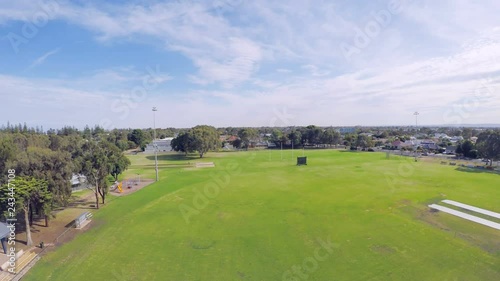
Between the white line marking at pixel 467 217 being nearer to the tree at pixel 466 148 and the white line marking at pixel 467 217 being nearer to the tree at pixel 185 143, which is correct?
the tree at pixel 466 148

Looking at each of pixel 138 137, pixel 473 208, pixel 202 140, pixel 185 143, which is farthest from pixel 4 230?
pixel 138 137

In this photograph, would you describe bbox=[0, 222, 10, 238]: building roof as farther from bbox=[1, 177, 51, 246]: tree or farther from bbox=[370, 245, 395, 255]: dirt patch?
bbox=[370, 245, 395, 255]: dirt patch

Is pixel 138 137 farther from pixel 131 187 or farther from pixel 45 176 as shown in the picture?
pixel 45 176

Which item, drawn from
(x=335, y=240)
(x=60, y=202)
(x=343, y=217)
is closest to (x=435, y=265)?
(x=335, y=240)

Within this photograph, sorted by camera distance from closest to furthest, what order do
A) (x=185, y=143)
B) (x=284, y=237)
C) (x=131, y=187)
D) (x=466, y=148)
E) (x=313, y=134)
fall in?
(x=284, y=237)
(x=131, y=187)
(x=466, y=148)
(x=185, y=143)
(x=313, y=134)

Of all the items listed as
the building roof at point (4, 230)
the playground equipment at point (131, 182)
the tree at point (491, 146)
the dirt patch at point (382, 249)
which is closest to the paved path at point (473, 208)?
the dirt patch at point (382, 249)

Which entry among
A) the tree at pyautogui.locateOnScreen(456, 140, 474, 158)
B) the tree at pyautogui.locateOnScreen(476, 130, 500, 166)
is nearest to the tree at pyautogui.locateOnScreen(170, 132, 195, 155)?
the tree at pyautogui.locateOnScreen(476, 130, 500, 166)

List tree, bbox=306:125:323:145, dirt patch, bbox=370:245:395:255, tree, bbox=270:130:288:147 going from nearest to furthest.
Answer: dirt patch, bbox=370:245:395:255, tree, bbox=306:125:323:145, tree, bbox=270:130:288:147
